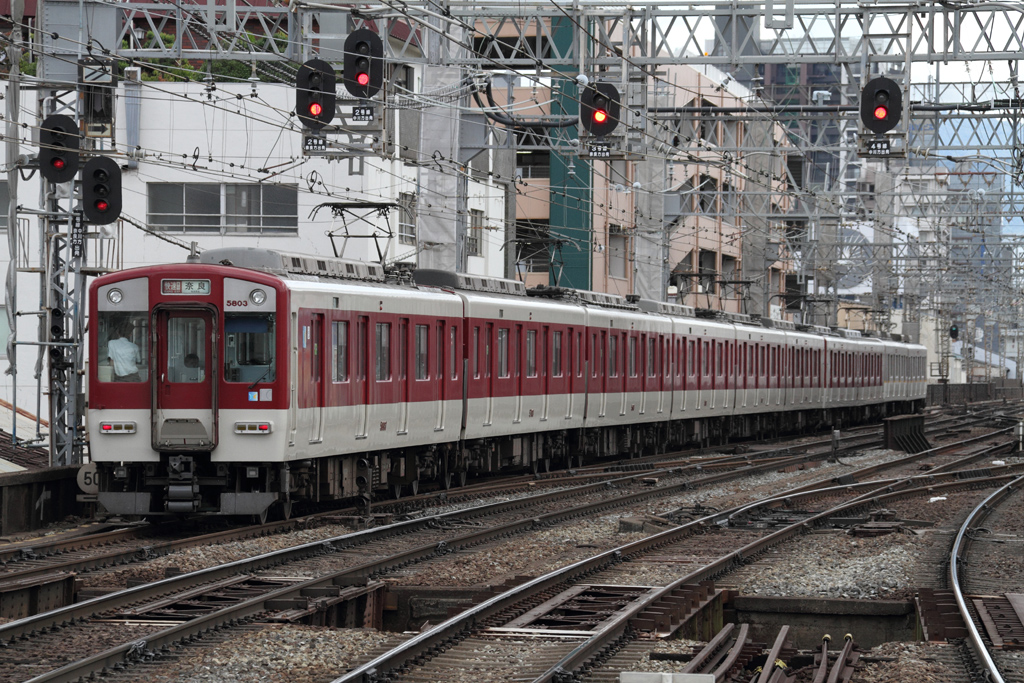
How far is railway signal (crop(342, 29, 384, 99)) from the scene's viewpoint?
57.7 feet

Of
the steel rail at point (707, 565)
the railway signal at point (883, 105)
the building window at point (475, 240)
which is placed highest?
the building window at point (475, 240)

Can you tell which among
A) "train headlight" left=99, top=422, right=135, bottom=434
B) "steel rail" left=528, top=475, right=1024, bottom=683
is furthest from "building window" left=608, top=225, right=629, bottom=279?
"train headlight" left=99, top=422, right=135, bottom=434

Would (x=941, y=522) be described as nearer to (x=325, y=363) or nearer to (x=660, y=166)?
(x=325, y=363)

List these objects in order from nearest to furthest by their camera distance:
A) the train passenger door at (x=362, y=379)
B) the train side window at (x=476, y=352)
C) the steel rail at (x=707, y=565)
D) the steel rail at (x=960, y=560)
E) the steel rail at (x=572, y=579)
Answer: the steel rail at (x=572, y=579), the steel rail at (x=707, y=565), the steel rail at (x=960, y=560), the train passenger door at (x=362, y=379), the train side window at (x=476, y=352)

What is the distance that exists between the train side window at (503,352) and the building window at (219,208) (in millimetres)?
17462

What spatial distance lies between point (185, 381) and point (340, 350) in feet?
6.24

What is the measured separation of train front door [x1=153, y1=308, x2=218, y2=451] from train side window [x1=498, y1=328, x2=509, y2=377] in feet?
22.9

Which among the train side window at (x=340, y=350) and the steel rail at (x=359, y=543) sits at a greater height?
the train side window at (x=340, y=350)

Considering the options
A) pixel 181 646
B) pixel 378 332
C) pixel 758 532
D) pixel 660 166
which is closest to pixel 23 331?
pixel 660 166

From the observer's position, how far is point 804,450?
3262cm

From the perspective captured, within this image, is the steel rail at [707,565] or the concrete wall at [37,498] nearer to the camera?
the steel rail at [707,565]

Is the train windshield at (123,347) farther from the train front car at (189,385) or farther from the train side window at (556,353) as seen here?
the train side window at (556,353)

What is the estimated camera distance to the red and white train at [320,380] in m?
14.9

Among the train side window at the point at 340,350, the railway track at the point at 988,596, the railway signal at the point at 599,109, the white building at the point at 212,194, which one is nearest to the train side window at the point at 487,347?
the railway signal at the point at 599,109
